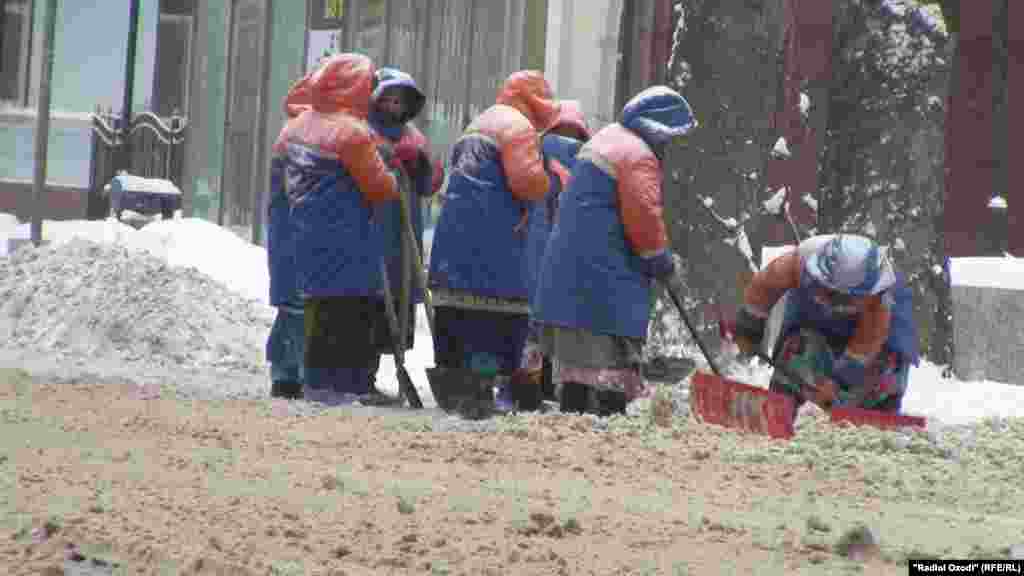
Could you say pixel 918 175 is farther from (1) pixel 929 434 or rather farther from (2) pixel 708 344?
(1) pixel 929 434

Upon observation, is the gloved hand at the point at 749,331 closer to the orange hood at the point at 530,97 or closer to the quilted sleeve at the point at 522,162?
the quilted sleeve at the point at 522,162

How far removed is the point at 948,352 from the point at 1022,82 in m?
12.4

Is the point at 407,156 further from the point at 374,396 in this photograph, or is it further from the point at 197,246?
the point at 197,246

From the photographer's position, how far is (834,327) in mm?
11219

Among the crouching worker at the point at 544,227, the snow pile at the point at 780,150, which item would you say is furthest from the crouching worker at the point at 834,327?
the snow pile at the point at 780,150

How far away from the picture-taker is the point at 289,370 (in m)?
12.6

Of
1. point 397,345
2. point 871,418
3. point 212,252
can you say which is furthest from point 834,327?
point 212,252

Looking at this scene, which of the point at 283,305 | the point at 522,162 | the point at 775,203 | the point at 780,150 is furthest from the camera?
the point at 780,150

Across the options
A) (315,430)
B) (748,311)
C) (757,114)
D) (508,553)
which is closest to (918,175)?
(757,114)

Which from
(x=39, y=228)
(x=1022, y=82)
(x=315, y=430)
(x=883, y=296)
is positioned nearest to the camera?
(x=315, y=430)

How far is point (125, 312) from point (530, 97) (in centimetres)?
394

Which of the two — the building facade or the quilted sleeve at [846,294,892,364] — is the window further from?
the quilted sleeve at [846,294,892,364]

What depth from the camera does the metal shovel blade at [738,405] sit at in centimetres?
1059

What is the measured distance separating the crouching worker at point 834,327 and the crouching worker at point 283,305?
93.8 inches
